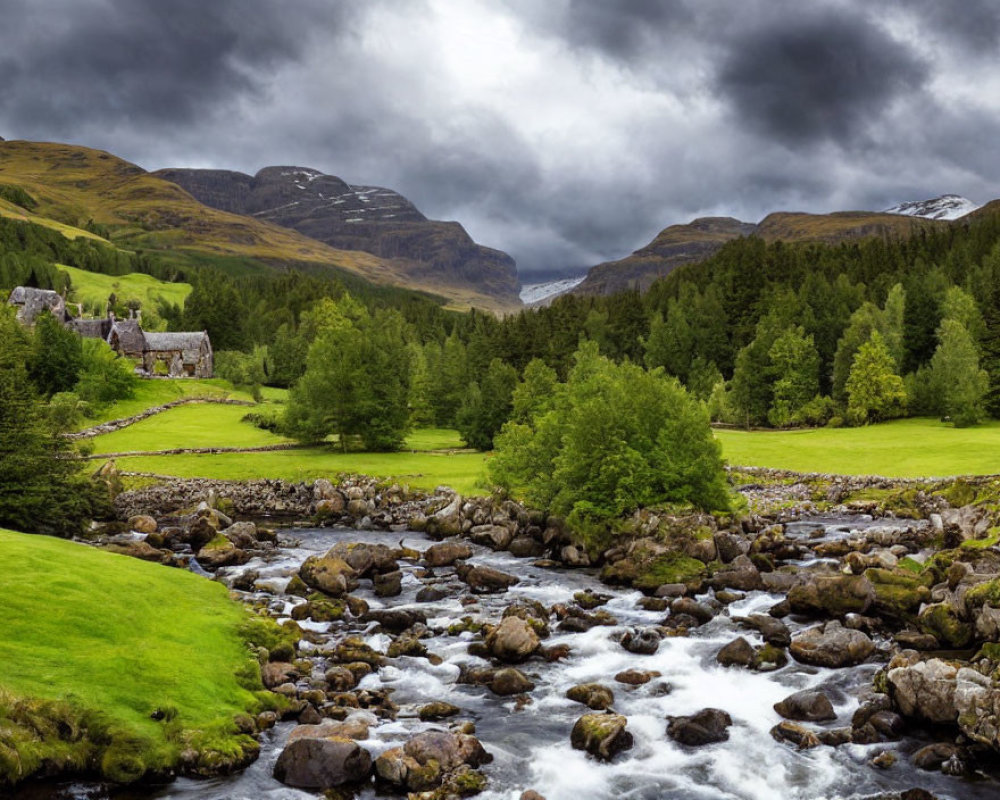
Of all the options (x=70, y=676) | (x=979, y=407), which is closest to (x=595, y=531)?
(x=70, y=676)

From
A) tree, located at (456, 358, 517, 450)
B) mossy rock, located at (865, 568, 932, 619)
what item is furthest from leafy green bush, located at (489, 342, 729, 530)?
tree, located at (456, 358, 517, 450)

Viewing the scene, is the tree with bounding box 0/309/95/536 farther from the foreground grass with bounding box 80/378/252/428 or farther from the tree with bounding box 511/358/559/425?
the foreground grass with bounding box 80/378/252/428

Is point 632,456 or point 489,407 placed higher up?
point 489,407

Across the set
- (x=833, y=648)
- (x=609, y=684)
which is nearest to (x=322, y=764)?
(x=609, y=684)

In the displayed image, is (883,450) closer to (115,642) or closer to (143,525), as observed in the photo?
(143,525)

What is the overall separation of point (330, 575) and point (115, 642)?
13.6 meters

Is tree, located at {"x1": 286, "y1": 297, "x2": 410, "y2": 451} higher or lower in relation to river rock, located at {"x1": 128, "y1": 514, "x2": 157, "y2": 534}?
higher

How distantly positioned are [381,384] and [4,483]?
41.9m

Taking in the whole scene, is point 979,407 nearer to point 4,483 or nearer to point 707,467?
point 707,467

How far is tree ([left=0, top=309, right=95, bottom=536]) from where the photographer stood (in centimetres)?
3828

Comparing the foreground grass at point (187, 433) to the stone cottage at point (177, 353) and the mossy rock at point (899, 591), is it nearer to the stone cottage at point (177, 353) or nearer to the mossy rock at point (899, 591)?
the stone cottage at point (177, 353)

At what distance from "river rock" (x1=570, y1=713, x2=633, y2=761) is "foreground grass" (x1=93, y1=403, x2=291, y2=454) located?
65.5 meters

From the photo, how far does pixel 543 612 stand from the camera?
30500 mm

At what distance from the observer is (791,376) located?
10650 centimetres
